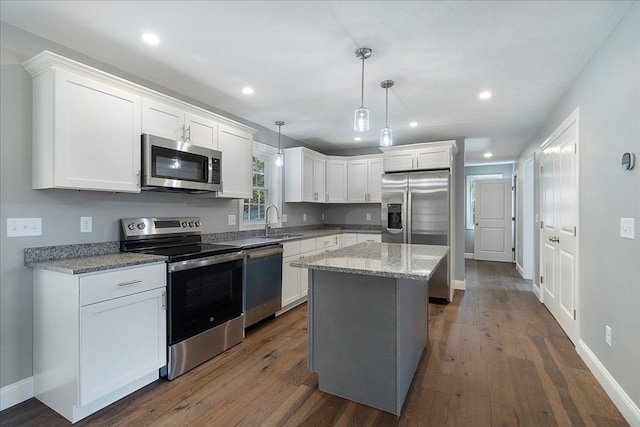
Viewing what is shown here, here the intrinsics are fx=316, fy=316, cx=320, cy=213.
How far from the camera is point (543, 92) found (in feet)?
10.3

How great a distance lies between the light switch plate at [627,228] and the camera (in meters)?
1.84

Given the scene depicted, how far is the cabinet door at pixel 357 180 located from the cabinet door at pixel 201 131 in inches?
109

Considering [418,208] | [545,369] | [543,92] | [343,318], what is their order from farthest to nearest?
[418,208], [543,92], [545,369], [343,318]

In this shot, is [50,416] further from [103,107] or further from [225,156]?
[225,156]

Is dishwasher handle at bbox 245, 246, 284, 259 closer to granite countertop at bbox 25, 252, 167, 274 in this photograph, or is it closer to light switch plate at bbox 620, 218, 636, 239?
granite countertop at bbox 25, 252, 167, 274

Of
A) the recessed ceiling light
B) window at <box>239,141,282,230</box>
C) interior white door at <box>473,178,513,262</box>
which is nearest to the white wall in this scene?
the recessed ceiling light

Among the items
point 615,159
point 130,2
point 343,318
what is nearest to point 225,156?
point 130,2

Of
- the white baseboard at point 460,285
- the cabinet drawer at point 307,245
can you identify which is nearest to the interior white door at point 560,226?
the white baseboard at point 460,285

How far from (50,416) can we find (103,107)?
2004 mm

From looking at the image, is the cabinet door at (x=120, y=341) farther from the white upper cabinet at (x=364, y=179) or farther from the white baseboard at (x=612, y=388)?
the white upper cabinet at (x=364, y=179)

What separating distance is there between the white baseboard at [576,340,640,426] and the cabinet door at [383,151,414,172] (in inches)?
109

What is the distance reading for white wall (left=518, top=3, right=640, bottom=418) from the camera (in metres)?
1.84

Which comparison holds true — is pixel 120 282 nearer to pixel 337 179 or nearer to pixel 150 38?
pixel 150 38

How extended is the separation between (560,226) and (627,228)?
153cm
